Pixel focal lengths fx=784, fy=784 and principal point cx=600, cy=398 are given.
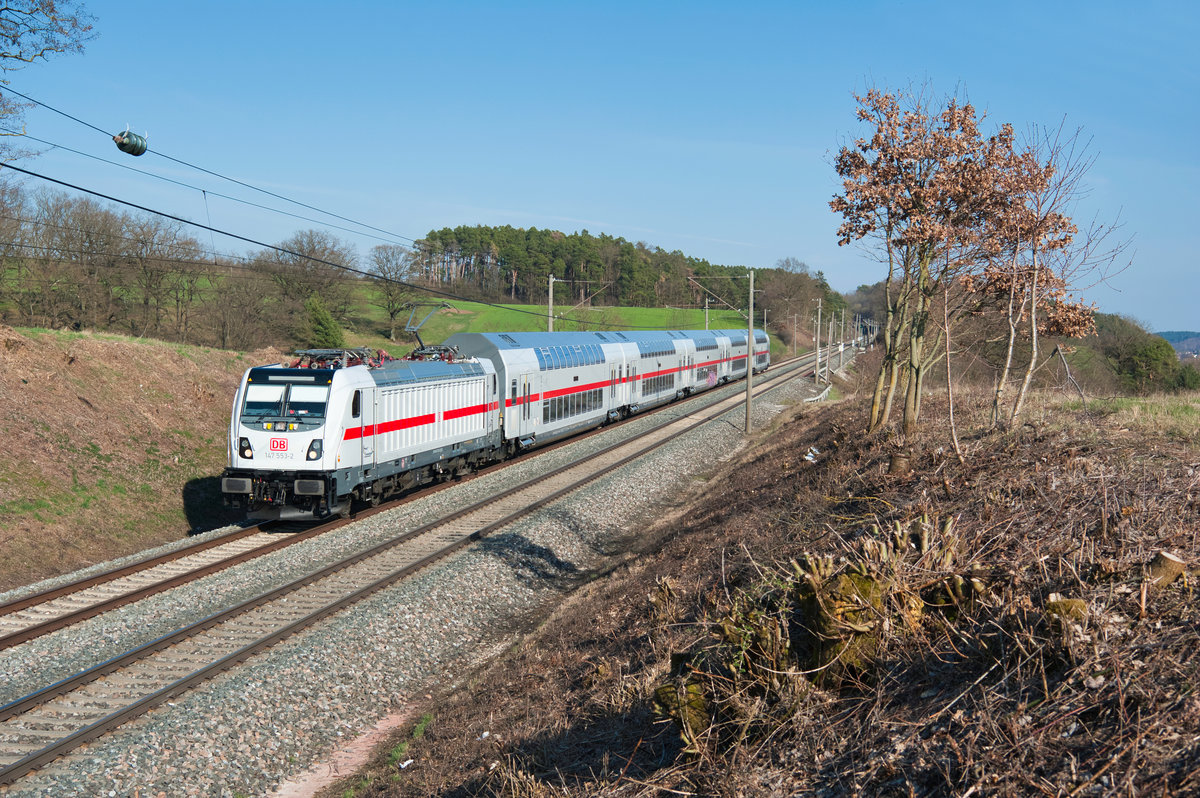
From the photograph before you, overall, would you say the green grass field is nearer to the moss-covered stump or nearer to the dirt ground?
the dirt ground

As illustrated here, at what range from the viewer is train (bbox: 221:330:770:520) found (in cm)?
1634

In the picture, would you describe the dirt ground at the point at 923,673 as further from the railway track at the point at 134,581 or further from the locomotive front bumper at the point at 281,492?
the locomotive front bumper at the point at 281,492

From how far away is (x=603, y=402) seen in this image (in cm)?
3425

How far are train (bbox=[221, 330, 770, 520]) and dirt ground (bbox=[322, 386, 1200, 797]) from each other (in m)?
8.50

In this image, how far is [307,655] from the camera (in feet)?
33.4

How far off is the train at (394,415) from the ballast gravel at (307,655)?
4.20ft

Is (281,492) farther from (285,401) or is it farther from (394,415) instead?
(394,415)

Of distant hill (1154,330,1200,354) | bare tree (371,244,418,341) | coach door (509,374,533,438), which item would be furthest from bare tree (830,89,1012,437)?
bare tree (371,244,418,341)

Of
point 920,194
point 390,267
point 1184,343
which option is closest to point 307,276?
point 390,267

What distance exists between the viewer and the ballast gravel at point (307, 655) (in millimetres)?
7621

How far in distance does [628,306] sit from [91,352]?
79153mm

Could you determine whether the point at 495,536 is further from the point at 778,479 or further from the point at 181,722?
the point at 181,722

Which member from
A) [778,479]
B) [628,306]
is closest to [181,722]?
[778,479]

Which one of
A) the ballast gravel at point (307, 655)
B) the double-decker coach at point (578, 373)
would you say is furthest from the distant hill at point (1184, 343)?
the ballast gravel at point (307, 655)
